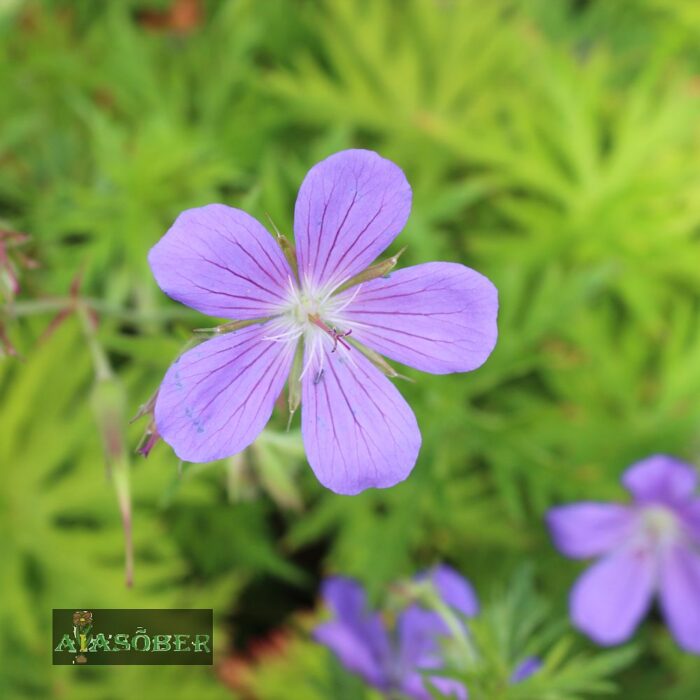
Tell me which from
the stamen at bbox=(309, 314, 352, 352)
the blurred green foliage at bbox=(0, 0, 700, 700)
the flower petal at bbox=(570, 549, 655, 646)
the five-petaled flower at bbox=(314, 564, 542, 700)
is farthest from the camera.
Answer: the blurred green foliage at bbox=(0, 0, 700, 700)

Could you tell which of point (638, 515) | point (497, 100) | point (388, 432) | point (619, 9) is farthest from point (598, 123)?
point (388, 432)

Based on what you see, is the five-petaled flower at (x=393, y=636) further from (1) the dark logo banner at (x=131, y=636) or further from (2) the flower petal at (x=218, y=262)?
(2) the flower petal at (x=218, y=262)

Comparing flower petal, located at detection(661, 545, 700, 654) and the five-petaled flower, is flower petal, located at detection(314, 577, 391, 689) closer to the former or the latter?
the five-petaled flower

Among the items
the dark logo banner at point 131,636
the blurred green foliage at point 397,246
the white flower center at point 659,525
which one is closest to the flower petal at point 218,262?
the blurred green foliage at point 397,246


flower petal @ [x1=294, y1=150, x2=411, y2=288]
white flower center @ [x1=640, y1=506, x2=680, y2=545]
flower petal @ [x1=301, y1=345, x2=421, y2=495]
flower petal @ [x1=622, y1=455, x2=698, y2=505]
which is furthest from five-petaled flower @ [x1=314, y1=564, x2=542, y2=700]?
flower petal @ [x1=294, y1=150, x2=411, y2=288]

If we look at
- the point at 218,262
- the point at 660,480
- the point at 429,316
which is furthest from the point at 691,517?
the point at 218,262

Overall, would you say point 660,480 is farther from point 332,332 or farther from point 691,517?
point 332,332

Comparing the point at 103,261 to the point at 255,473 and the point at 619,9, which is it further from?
the point at 619,9
